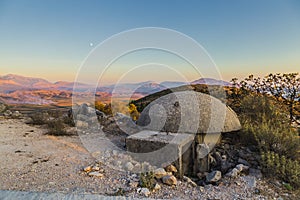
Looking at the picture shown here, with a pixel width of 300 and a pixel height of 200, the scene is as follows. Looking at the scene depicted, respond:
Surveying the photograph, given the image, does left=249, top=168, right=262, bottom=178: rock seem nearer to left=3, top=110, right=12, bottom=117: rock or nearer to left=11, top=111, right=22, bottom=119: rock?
left=11, top=111, right=22, bottom=119: rock

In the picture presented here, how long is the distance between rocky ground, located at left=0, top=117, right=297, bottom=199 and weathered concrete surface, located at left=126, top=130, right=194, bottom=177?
1.01ft

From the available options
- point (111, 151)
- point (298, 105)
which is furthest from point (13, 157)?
point (298, 105)

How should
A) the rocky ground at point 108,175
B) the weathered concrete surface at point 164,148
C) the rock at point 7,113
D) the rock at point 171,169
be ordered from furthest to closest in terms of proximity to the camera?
1. the rock at point 7,113
2. the weathered concrete surface at point 164,148
3. the rock at point 171,169
4. the rocky ground at point 108,175

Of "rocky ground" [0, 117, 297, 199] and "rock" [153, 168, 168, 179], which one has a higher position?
"rock" [153, 168, 168, 179]

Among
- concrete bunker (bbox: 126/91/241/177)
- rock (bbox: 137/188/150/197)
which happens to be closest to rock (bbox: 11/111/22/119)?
concrete bunker (bbox: 126/91/241/177)

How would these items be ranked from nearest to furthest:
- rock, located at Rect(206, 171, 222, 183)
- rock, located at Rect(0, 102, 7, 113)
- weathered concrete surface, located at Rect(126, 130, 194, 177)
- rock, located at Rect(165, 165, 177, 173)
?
rock, located at Rect(206, 171, 222, 183)
rock, located at Rect(165, 165, 177, 173)
weathered concrete surface, located at Rect(126, 130, 194, 177)
rock, located at Rect(0, 102, 7, 113)

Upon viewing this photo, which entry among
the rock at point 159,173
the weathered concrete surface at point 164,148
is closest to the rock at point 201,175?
the weathered concrete surface at point 164,148

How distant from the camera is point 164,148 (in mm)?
4305

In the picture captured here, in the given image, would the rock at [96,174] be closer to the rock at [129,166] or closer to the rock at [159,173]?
the rock at [129,166]

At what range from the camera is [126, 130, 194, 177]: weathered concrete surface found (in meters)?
4.21

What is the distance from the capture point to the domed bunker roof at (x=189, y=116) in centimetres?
489

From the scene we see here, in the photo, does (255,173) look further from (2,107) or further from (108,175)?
(2,107)

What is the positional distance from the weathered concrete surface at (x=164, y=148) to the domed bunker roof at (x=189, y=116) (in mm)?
264

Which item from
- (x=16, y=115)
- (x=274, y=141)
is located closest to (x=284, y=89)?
(x=274, y=141)
